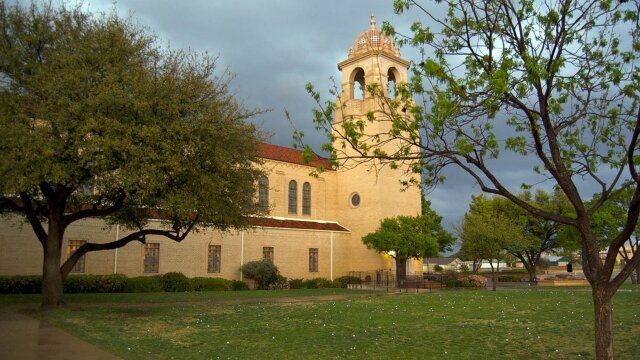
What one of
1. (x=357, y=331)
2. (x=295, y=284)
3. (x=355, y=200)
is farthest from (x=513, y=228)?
(x=357, y=331)

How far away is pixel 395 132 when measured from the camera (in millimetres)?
7719

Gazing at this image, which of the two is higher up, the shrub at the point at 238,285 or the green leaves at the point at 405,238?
the green leaves at the point at 405,238

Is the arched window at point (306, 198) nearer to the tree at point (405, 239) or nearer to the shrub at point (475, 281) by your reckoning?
the tree at point (405, 239)

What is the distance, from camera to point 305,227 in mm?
42281

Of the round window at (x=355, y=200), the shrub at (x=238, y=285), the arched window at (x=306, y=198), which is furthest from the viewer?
the round window at (x=355, y=200)

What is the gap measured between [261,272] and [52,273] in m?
18.4

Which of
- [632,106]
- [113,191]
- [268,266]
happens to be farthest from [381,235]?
[632,106]

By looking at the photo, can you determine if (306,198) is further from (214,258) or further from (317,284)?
(214,258)

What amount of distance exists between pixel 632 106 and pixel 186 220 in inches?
604

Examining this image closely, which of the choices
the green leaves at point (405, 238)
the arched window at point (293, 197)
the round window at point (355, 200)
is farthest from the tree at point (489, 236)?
the arched window at point (293, 197)

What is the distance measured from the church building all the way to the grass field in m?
13.2

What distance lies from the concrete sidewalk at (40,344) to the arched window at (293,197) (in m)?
30.6

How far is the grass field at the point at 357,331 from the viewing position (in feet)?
33.7

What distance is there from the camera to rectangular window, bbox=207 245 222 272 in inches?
1417
